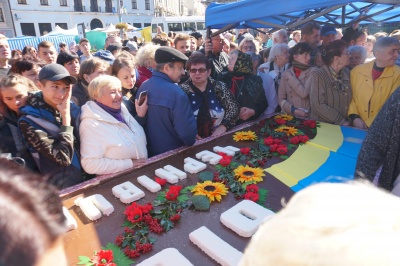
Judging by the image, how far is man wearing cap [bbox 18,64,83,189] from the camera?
186cm

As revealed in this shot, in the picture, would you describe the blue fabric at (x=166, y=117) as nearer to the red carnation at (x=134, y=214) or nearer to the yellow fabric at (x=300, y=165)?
the yellow fabric at (x=300, y=165)

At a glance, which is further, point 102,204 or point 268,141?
point 268,141

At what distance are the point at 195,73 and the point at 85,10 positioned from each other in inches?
1531

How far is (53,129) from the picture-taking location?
1.95 metres

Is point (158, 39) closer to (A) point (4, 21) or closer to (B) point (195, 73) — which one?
(B) point (195, 73)

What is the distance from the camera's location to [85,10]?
117 feet

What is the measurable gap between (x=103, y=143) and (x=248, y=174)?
107 cm

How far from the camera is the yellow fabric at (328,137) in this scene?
246cm

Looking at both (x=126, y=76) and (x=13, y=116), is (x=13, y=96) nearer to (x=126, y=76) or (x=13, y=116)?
(x=13, y=116)

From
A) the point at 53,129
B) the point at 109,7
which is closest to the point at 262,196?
the point at 53,129

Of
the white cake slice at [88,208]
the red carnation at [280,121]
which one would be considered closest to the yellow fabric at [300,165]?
the red carnation at [280,121]

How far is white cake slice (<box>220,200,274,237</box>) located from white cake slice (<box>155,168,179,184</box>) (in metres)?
0.49

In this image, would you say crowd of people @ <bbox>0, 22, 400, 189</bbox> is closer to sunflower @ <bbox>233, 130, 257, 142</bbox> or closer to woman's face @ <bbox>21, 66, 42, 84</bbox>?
woman's face @ <bbox>21, 66, 42, 84</bbox>

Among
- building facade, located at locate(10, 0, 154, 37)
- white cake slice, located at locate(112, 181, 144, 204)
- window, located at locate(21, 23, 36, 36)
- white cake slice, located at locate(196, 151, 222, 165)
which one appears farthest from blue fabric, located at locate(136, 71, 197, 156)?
window, located at locate(21, 23, 36, 36)
